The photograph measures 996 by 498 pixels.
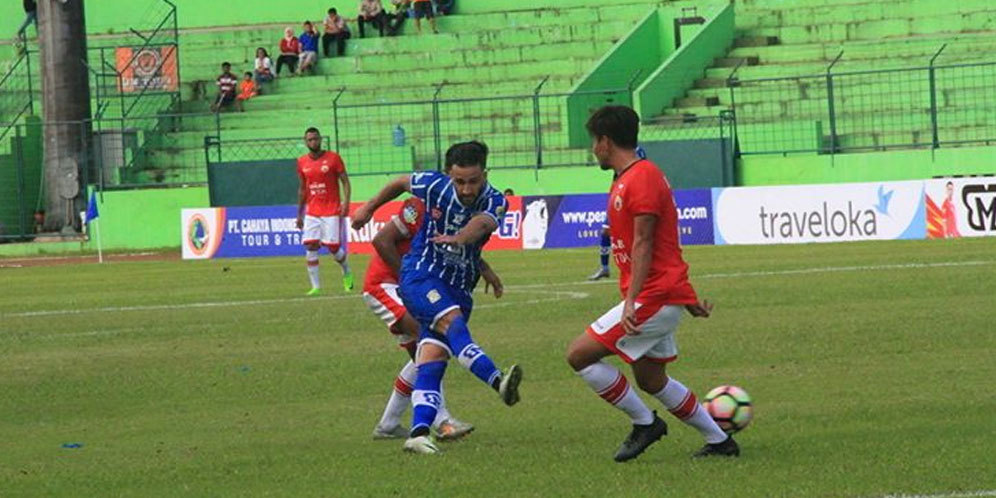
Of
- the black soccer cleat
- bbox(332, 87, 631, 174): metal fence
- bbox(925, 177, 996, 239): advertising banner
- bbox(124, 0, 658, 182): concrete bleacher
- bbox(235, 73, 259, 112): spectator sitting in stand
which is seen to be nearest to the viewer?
the black soccer cleat

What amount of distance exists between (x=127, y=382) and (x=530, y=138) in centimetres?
2985

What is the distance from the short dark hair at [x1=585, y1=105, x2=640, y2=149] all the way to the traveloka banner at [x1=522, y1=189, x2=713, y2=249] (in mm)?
26726

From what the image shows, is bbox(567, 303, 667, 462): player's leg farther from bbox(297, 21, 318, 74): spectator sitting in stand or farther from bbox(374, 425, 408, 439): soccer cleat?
bbox(297, 21, 318, 74): spectator sitting in stand

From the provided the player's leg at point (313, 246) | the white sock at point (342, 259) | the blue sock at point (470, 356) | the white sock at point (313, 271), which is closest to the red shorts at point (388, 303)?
the blue sock at point (470, 356)

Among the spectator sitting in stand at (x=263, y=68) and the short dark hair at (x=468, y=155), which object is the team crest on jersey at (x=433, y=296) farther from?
the spectator sitting in stand at (x=263, y=68)

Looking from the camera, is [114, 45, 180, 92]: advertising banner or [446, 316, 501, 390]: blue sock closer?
[446, 316, 501, 390]: blue sock

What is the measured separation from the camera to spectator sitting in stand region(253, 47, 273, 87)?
50.4 m

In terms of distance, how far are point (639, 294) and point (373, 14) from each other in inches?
1671

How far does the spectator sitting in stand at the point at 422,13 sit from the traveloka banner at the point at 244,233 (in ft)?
34.9

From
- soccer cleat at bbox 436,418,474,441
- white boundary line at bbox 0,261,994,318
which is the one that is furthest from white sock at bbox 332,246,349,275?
soccer cleat at bbox 436,418,474,441

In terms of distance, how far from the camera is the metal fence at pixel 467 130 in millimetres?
44312

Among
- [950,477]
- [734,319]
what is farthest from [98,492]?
[734,319]

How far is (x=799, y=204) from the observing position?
115ft

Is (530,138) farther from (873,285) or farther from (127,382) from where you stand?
(127,382)
